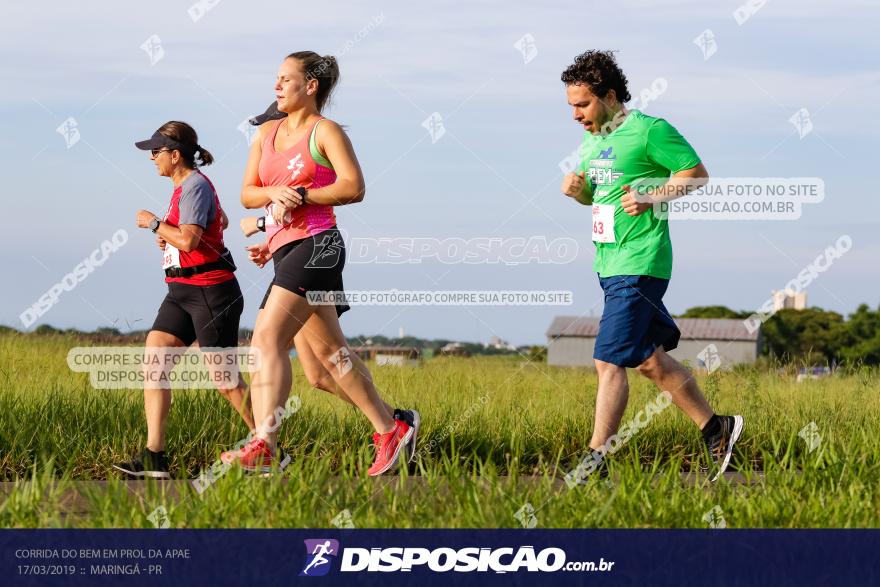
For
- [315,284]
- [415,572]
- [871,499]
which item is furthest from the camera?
[315,284]

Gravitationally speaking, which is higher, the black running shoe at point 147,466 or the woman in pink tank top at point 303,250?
the woman in pink tank top at point 303,250

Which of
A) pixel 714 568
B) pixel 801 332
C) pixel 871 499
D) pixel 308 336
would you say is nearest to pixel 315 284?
pixel 308 336

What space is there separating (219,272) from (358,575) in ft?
8.42

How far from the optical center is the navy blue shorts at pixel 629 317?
5738 millimetres

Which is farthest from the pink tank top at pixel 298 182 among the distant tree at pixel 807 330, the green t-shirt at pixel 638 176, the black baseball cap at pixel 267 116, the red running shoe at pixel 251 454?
the distant tree at pixel 807 330

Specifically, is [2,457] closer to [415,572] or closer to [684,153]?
[415,572]

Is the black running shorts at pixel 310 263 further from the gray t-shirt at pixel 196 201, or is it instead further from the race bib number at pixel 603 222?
the race bib number at pixel 603 222

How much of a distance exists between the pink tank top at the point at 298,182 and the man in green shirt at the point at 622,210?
4.19ft

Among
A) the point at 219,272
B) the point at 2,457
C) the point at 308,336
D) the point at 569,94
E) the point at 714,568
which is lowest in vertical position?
the point at 714,568

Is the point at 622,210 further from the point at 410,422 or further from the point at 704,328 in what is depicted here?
the point at 704,328

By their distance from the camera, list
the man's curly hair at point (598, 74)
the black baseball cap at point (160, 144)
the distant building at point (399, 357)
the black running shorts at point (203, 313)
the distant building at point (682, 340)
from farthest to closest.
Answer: the distant building at point (682, 340) < the distant building at point (399, 357) < the black baseball cap at point (160, 144) < the black running shorts at point (203, 313) < the man's curly hair at point (598, 74)

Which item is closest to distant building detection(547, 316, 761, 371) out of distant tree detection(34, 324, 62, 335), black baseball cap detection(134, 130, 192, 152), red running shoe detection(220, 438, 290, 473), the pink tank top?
distant tree detection(34, 324, 62, 335)

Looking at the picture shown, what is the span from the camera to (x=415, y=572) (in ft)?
13.3

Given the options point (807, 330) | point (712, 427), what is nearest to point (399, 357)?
point (712, 427)
